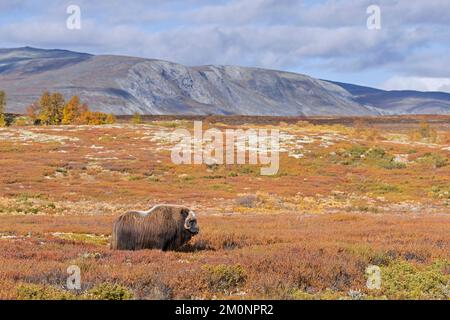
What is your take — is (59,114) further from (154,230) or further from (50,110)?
(154,230)

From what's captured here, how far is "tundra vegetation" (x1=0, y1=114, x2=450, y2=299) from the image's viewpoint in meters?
11.6

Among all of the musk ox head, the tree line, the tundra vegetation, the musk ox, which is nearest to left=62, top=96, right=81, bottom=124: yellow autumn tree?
the tree line

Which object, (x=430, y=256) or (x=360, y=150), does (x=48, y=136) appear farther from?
(x=430, y=256)

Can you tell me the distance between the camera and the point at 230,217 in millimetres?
29906

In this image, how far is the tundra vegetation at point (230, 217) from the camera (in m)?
11.6

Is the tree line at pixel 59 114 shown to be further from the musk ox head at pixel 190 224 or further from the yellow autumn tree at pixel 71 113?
the musk ox head at pixel 190 224

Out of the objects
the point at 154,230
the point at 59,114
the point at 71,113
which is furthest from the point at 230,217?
the point at 59,114

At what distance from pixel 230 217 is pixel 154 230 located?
45.0 ft

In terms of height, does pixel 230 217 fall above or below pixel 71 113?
below

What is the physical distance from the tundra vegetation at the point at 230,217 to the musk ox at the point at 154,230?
45 centimetres

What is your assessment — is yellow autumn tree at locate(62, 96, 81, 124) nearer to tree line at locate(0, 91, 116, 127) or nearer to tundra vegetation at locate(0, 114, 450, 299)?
tree line at locate(0, 91, 116, 127)

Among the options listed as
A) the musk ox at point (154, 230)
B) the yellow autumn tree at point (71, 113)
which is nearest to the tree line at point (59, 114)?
the yellow autumn tree at point (71, 113)

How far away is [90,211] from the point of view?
34219 mm
